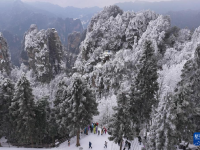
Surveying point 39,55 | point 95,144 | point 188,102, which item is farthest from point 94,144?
point 39,55

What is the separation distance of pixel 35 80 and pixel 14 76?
25.4 feet

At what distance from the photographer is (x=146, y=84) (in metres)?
20.1

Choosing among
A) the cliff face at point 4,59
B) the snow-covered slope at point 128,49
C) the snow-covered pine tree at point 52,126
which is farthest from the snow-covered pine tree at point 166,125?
the cliff face at point 4,59

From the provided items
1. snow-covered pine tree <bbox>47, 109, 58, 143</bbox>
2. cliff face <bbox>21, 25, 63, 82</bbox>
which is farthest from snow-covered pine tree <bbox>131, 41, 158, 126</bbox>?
cliff face <bbox>21, 25, 63, 82</bbox>

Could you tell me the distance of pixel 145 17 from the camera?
5775cm

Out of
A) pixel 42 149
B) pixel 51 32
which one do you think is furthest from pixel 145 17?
pixel 42 149

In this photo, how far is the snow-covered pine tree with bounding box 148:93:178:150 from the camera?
43.1ft

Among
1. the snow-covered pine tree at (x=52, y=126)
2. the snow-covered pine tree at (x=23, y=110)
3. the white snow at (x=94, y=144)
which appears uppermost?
the snow-covered pine tree at (x=23, y=110)

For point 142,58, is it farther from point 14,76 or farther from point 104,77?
point 14,76

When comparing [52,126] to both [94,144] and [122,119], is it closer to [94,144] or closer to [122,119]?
[94,144]

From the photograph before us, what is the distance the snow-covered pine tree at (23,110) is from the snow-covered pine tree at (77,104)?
456cm

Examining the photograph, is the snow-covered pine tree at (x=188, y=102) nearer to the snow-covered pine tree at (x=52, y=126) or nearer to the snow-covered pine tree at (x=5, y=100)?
the snow-covered pine tree at (x=52, y=126)

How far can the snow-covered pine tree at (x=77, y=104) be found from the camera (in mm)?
19062

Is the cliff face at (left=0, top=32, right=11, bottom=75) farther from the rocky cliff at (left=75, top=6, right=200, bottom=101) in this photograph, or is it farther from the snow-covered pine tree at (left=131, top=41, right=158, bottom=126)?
the snow-covered pine tree at (left=131, top=41, right=158, bottom=126)
